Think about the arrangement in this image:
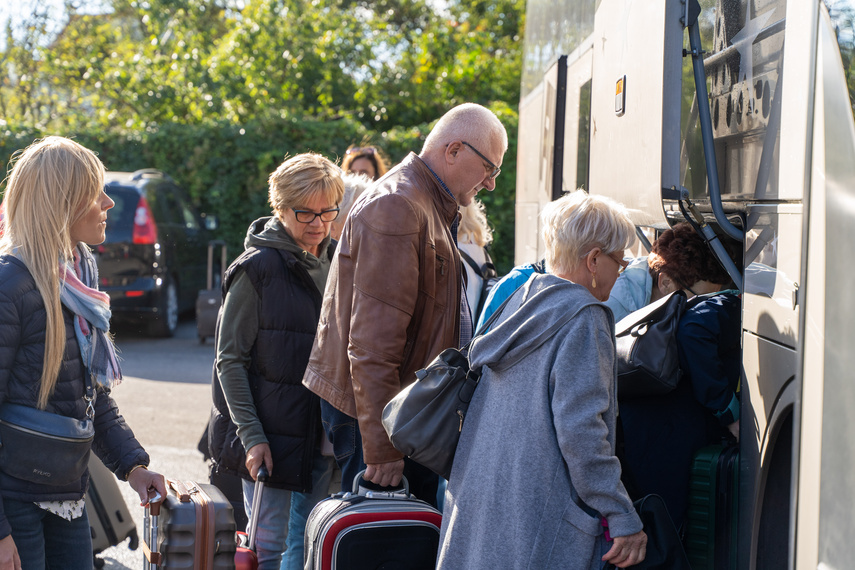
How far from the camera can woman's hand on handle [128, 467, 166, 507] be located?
2666 mm

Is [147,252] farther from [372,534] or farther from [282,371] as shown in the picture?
[372,534]

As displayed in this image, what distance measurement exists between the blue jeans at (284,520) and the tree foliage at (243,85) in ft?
28.9

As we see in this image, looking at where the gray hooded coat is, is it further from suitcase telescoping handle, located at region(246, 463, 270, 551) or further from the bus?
suitcase telescoping handle, located at region(246, 463, 270, 551)

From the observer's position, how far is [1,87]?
731 inches

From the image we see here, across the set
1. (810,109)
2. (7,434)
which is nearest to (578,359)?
(810,109)

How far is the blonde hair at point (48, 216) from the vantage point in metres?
2.33

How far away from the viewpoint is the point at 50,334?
232cm

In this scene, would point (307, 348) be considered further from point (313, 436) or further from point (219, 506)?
point (219, 506)

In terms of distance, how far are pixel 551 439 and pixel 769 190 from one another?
2.63 feet

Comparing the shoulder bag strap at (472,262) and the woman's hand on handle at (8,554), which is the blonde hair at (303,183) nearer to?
the shoulder bag strap at (472,262)

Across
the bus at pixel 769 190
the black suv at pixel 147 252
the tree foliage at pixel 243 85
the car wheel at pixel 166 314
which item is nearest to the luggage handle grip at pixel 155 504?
the bus at pixel 769 190

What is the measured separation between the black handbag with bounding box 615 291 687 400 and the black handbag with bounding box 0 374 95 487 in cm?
152

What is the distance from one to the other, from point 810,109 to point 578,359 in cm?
77

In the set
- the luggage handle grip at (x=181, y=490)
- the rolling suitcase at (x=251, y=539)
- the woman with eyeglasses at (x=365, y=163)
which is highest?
the woman with eyeglasses at (x=365, y=163)
